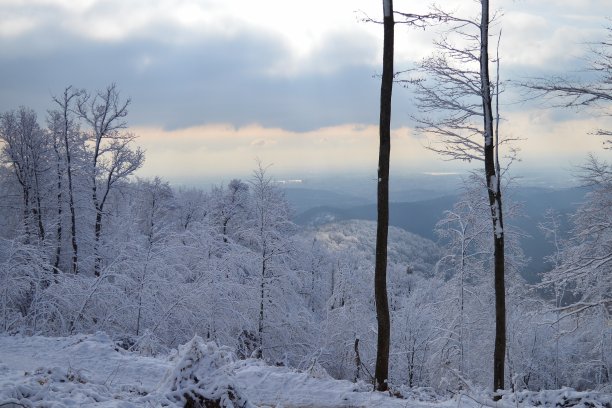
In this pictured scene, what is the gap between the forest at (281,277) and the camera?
10406mm

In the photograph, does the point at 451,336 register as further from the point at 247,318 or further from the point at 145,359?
the point at 145,359

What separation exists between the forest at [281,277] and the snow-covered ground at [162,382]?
95cm

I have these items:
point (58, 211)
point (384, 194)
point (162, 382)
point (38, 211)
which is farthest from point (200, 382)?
point (58, 211)

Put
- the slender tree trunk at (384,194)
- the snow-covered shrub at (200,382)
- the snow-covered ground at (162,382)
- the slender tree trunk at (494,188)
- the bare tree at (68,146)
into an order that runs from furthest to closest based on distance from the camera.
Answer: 1. the bare tree at (68,146)
2. the slender tree trunk at (494,188)
3. the slender tree trunk at (384,194)
4. the snow-covered shrub at (200,382)
5. the snow-covered ground at (162,382)

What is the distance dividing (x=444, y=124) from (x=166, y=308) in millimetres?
10379

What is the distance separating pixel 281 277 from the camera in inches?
695

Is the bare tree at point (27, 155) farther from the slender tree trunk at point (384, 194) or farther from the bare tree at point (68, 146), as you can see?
the slender tree trunk at point (384, 194)

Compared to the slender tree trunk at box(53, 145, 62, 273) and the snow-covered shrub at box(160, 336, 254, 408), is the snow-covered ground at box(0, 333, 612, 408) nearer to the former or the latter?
the snow-covered shrub at box(160, 336, 254, 408)

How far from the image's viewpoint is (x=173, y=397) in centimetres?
527

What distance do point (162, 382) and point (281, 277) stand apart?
12.1 metres

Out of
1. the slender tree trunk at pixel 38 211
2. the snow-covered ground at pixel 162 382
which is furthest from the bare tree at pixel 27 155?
the snow-covered ground at pixel 162 382

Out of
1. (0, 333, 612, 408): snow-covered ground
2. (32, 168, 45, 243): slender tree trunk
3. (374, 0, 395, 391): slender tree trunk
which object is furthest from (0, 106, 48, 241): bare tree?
(374, 0, 395, 391): slender tree trunk

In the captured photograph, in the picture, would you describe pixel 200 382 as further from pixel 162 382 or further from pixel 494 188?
pixel 494 188

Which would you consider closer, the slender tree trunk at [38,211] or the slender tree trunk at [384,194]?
the slender tree trunk at [384,194]
